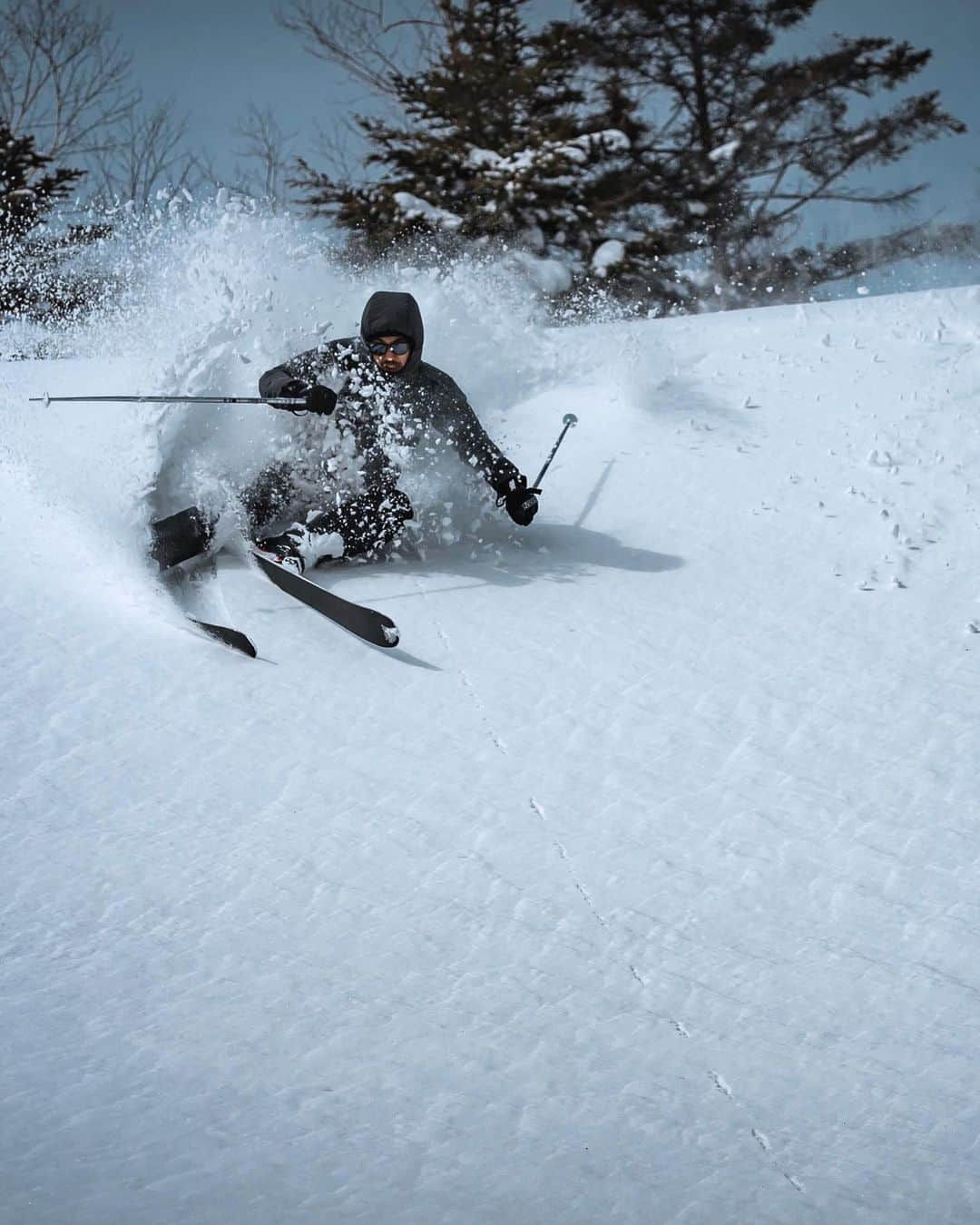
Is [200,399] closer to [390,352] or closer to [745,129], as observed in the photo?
[390,352]

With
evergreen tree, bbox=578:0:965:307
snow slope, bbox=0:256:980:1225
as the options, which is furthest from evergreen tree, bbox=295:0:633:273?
snow slope, bbox=0:256:980:1225

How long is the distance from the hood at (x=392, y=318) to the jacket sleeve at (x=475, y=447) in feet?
0.83

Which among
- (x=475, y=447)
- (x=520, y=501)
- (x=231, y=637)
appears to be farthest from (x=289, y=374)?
(x=231, y=637)

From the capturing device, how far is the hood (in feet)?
12.6

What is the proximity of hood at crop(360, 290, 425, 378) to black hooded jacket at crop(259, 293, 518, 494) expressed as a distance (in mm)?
18

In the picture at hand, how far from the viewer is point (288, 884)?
2465mm

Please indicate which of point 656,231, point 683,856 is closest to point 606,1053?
point 683,856

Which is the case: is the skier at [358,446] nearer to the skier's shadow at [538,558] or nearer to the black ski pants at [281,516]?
the black ski pants at [281,516]

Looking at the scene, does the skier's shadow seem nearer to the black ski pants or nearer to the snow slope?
the snow slope

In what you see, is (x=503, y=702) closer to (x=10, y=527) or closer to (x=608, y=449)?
(x=10, y=527)

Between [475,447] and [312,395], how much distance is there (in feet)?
1.98

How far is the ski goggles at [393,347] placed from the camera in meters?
3.89

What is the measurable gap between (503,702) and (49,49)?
18946 millimetres

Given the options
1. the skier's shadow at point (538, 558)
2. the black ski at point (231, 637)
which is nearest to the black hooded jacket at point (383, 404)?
the skier's shadow at point (538, 558)
